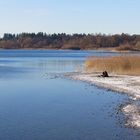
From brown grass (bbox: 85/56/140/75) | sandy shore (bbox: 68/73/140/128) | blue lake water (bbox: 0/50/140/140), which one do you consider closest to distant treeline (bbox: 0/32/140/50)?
brown grass (bbox: 85/56/140/75)

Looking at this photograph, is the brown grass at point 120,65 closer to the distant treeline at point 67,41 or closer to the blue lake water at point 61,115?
the blue lake water at point 61,115

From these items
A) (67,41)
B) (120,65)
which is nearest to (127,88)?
(120,65)

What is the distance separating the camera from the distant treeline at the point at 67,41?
500 feet

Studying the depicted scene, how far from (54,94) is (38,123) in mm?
7304

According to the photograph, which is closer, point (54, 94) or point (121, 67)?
point (54, 94)

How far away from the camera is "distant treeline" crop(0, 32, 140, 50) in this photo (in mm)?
152375

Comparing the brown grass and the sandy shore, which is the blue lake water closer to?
the sandy shore

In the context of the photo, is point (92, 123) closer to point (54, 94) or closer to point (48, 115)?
point (48, 115)

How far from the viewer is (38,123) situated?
13.7m

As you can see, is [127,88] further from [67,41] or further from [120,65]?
[67,41]

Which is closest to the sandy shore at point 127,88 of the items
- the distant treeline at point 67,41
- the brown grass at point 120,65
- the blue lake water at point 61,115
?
the blue lake water at point 61,115

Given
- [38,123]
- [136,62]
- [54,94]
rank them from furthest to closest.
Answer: [136,62] → [54,94] → [38,123]

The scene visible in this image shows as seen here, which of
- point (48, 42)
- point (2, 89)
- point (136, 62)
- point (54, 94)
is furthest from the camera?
point (48, 42)

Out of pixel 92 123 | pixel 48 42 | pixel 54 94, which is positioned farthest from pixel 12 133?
pixel 48 42
